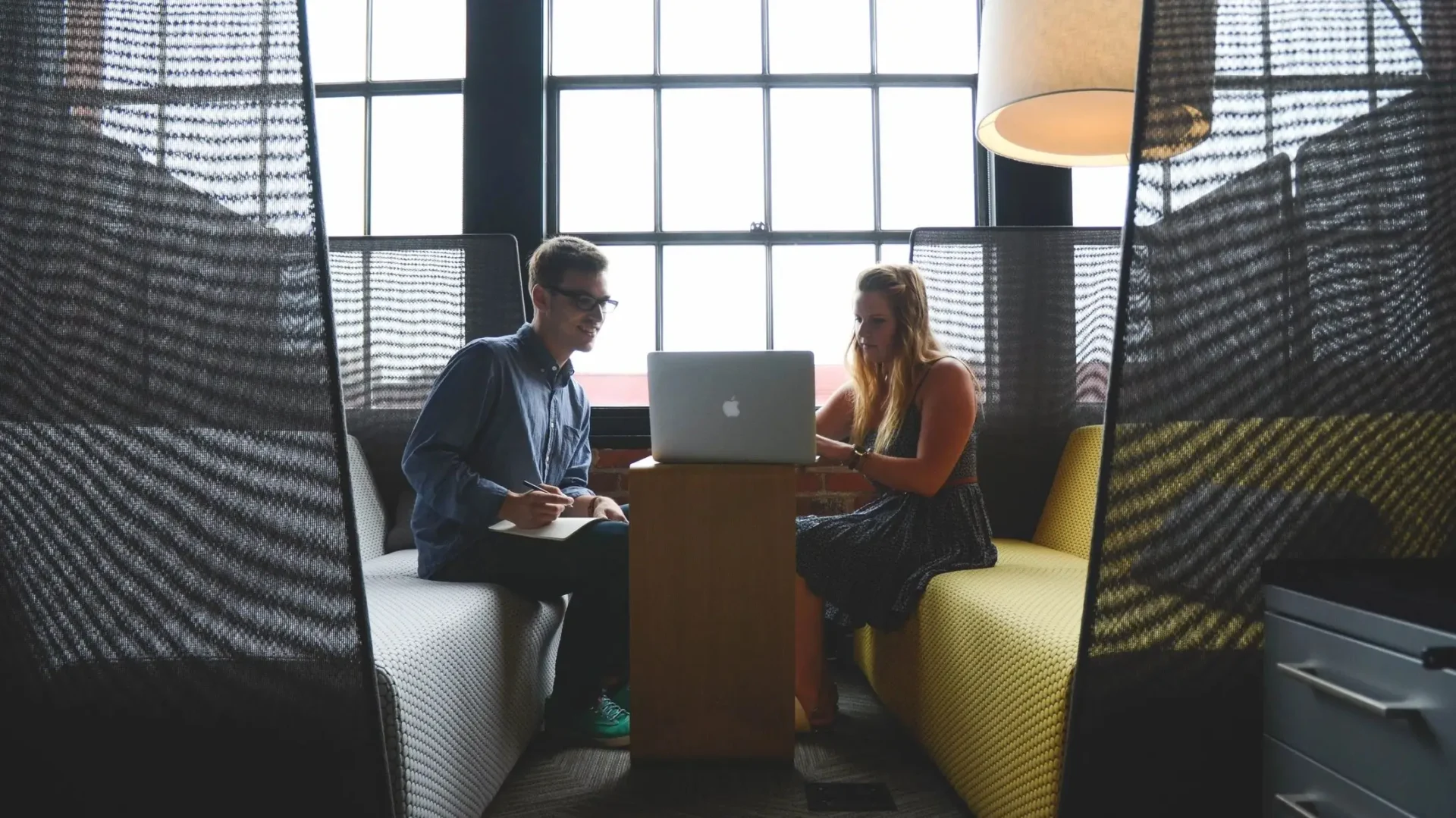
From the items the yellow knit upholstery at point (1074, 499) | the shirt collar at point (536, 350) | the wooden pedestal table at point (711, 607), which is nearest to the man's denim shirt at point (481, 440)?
the shirt collar at point (536, 350)

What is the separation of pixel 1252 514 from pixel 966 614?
2.48 feet

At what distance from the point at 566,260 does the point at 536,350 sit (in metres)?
0.23

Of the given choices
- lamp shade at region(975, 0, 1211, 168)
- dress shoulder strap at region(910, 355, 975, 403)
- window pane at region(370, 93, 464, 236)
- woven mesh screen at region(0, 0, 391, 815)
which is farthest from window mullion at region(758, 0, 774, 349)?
woven mesh screen at region(0, 0, 391, 815)

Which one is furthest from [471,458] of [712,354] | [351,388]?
[351,388]

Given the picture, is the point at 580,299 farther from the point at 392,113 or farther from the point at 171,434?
the point at 392,113

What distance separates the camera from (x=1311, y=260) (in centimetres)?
100

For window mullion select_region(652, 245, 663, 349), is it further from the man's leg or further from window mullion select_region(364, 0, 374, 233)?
the man's leg

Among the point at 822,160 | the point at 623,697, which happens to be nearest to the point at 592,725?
the point at 623,697

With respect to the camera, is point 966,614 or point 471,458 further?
point 471,458

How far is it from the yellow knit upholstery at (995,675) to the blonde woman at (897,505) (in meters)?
0.11

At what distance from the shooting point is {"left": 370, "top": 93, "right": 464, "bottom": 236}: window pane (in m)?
3.13

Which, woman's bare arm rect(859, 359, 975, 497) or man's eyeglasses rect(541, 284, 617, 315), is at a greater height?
man's eyeglasses rect(541, 284, 617, 315)

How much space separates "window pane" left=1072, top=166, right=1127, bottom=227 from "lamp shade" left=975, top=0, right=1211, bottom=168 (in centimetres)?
106

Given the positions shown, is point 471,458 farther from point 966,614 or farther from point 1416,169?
point 1416,169
